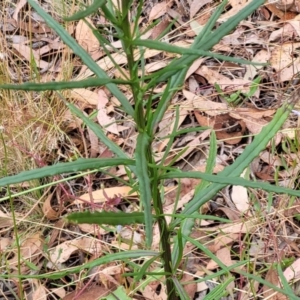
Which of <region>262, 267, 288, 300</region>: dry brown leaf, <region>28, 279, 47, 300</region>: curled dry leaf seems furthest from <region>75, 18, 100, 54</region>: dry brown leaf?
<region>262, 267, 288, 300</region>: dry brown leaf

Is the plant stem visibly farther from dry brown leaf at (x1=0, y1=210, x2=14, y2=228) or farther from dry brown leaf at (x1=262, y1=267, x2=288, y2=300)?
dry brown leaf at (x1=0, y1=210, x2=14, y2=228)

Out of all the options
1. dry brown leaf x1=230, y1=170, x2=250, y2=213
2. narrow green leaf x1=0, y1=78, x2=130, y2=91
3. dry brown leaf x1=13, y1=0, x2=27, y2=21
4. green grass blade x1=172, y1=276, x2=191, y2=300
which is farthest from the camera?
dry brown leaf x1=13, y1=0, x2=27, y2=21

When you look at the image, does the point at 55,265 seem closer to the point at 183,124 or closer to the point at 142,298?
the point at 142,298

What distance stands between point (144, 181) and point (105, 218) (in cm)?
9

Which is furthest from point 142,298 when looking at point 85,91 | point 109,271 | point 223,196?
point 85,91

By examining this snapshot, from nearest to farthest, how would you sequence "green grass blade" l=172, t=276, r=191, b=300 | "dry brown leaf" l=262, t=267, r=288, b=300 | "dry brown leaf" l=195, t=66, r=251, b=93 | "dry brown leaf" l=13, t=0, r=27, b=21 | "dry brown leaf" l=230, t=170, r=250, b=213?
"green grass blade" l=172, t=276, r=191, b=300
"dry brown leaf" l=262, t=267, r=288, b=300
"dry brown leaf" l=230, t=170, r=250, b=213
"dry brown leaf" l=195, t=66, r=251, b=93
"dry brown leaf" l=13, t=0, r=27, b=21

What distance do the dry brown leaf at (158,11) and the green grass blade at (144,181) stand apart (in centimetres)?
149

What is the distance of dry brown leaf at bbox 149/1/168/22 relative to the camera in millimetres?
2306

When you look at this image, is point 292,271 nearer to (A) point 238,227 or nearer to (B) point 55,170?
(A) point 238,227

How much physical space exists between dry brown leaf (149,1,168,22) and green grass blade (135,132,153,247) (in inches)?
58.7

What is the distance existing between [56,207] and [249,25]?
1.03 m

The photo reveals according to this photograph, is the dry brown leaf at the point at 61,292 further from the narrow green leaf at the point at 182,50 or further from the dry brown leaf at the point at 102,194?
the narrow green leaf at the point at 182,50

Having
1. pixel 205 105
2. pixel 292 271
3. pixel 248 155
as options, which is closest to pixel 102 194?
pixel 205 105

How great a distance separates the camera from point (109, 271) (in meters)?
1.58
